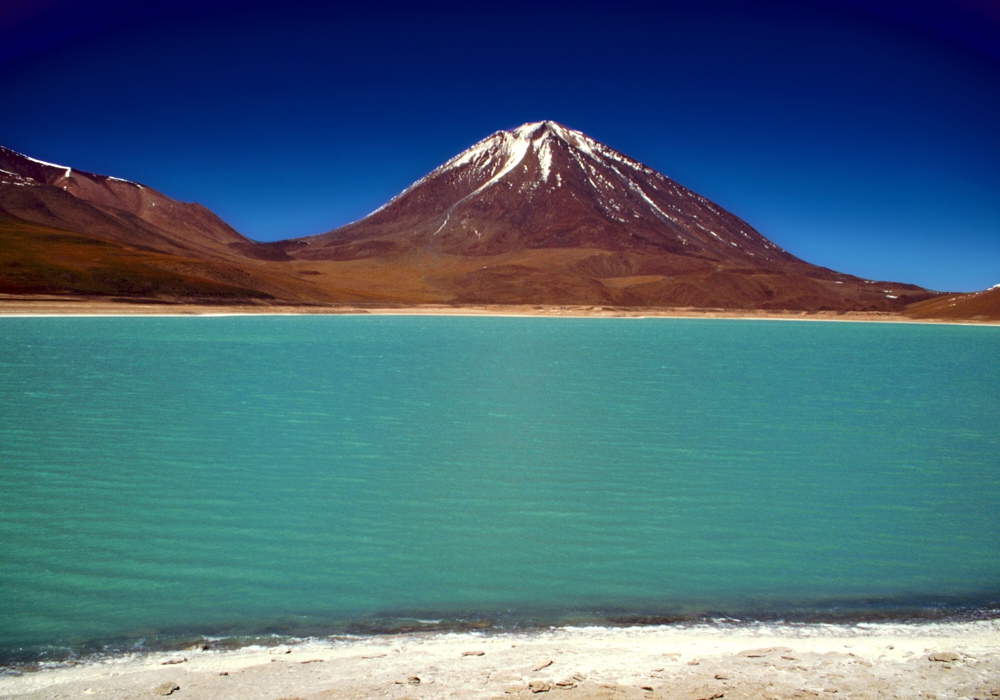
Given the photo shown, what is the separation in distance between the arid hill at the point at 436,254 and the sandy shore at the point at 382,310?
9.58 ft

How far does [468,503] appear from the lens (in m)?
10.3

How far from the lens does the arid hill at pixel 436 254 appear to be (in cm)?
8531

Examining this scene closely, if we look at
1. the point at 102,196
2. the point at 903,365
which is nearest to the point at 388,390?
the point at 903,365

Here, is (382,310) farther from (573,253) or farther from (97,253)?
(573,253)

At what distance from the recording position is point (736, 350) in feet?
139

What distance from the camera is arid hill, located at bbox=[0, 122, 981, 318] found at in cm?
8531

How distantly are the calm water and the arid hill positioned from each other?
2430 inches

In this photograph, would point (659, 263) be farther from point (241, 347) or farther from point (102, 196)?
point (102, 196)

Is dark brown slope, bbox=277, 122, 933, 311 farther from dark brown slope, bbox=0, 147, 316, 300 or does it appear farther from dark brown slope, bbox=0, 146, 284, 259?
dark brown slope, bbox=0, 147, 316, 300

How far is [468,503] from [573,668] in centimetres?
491

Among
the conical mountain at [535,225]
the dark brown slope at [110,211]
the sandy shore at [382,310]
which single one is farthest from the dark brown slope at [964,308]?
the dark brown slope at [110,211]

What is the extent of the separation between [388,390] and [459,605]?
15.1 m

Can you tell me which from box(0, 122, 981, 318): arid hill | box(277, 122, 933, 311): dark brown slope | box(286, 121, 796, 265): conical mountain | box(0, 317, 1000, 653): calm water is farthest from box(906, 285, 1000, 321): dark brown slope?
box(0, 317, 1000, 653): calm water

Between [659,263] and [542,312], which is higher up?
[659,263]
